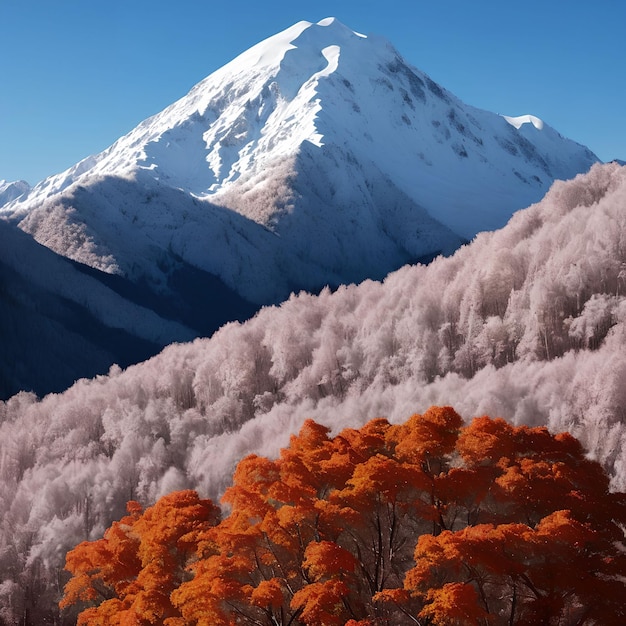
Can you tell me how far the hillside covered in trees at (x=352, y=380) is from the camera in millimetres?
66438

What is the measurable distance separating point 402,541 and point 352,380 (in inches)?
2305

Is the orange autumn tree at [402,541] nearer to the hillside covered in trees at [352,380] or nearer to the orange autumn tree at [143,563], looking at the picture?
the orange autumn tree at [143,563]

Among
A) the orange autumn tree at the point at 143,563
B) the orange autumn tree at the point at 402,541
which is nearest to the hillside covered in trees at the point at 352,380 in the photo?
the orange autumn tree at the point at 402,541

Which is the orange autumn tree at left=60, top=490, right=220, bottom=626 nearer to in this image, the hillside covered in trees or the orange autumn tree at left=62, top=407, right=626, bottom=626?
the orange autumn tree at left=62, top=407, right=626, bottom=626

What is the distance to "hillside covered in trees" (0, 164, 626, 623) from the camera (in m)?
66.4

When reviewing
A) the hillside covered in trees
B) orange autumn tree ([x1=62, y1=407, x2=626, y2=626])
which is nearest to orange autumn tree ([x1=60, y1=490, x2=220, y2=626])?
orange autumn tree ([x1=62, y1=407, x2=626, y2=626])

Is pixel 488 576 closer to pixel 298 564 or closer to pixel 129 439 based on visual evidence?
pixel 298 564

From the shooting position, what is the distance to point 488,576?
33.7 metres

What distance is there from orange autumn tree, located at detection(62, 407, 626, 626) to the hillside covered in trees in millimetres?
15051

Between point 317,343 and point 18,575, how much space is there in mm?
51121

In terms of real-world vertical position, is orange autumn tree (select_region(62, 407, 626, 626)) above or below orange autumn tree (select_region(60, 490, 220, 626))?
above

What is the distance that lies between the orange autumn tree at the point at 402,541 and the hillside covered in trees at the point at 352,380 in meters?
15.1

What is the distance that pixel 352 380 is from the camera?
97.1 m

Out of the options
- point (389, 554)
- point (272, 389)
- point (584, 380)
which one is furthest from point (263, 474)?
point (272, 389)
